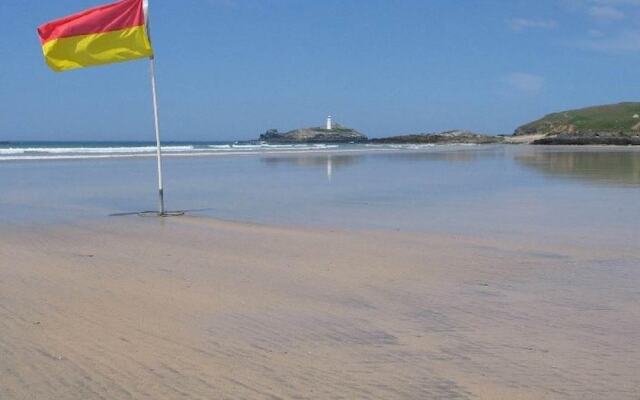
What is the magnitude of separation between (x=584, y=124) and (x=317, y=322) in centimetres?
13559

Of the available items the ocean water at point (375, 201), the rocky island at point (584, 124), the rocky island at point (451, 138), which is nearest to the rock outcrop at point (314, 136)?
the rocky island at point (451, 138)

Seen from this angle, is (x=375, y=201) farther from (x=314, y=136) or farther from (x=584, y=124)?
(x=314, y=136)

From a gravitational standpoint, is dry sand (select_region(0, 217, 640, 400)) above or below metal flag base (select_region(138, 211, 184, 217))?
below

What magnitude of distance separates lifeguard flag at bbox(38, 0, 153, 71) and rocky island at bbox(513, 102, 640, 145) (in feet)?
288

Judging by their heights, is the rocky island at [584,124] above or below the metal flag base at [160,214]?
above

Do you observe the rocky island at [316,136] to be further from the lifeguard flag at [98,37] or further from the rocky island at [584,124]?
the lifeguard flag at [98,37]

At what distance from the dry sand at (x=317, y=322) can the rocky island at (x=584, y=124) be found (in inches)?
3564

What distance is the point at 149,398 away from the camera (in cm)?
436

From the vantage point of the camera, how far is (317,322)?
609cm

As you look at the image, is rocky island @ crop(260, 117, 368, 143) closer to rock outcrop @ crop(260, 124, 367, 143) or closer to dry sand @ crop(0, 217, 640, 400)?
rock outcrop @ crop(260, 124, 367, 143)

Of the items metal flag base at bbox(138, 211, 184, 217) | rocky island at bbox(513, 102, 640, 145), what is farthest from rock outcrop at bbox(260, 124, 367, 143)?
metal flag base at bbox(138, 211, 184, 217)

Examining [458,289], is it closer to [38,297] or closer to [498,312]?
[498,312]

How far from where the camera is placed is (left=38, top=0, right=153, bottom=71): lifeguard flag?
43.4 ft

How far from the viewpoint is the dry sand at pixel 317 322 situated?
463cm
